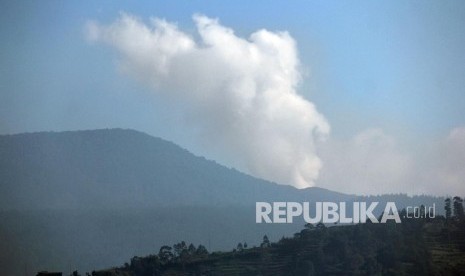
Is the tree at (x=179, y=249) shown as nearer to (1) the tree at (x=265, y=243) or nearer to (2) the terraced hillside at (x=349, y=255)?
(2) the terraced hillside at (x=349, y=255)

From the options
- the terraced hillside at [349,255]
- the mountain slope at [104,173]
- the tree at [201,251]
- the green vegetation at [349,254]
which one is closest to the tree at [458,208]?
the green vegetation at [349,254]

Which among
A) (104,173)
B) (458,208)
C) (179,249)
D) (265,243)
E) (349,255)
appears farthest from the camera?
(104,173)

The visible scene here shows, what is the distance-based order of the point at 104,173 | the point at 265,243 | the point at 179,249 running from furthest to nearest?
the point at 104,173, the point at 179,249, the point at 265,243

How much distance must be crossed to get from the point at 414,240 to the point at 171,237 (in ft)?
13.4

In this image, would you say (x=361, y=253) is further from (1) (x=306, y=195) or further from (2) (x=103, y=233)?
(2) (x=103, y=233)


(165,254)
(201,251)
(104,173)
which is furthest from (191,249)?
(104,173)

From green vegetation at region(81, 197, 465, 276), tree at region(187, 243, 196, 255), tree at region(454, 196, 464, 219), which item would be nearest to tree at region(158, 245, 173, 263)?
green vegetation at region(81, 197, 465, 276)

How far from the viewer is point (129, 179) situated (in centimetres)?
1205

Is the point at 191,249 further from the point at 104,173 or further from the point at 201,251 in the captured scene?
the point at 104,173

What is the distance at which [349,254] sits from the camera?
9.50 metres

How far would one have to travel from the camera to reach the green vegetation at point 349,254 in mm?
9406

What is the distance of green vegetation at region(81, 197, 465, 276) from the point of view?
30.9ft

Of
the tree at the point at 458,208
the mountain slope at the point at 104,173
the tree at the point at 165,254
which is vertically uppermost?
the mountain slope at the point at 104,173

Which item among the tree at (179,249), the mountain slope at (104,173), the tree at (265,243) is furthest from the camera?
the mountain slope at (104,173)
